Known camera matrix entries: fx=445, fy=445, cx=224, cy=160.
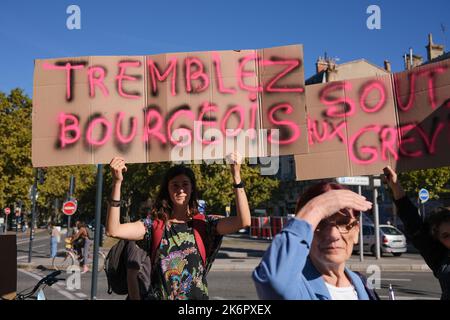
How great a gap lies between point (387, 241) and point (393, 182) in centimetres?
1852

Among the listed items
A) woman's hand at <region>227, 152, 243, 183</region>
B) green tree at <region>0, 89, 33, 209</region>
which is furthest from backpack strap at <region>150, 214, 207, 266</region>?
green tree at <region>0, 89, 33, 209</region>

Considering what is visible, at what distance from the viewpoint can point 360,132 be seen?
10.2ft

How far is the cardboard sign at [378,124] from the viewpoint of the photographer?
3.02 meters

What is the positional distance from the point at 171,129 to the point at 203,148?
0.27 m

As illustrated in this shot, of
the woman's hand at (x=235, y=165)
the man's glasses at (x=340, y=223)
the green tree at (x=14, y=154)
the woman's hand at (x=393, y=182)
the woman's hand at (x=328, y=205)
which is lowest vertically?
the man's glasses at (x=340, y=223)

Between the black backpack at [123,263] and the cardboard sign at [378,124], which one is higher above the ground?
the cardboard sign at [378,124]

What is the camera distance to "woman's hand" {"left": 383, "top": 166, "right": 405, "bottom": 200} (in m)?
2.86

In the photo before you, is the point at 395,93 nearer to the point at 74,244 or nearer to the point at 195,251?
the point at 195,251

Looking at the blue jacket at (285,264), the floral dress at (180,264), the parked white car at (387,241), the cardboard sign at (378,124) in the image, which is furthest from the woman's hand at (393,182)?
the parked white car at (387,241)

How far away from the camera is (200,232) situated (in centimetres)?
282

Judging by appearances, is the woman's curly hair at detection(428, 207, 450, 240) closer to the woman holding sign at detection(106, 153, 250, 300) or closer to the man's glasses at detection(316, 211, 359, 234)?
the woman holding sign at detection(106, 153, 250, 300)

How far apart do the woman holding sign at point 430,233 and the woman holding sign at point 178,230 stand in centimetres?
100

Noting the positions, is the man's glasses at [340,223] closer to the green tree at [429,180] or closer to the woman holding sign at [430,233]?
the woman holding sign at [430,233]

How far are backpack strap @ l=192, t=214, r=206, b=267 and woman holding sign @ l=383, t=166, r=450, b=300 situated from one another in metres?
1.23
